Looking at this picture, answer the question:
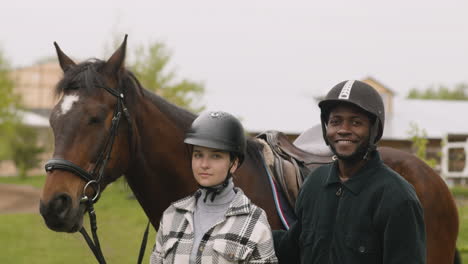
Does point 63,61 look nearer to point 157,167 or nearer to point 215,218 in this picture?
point 157,167

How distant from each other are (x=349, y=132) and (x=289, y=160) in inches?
67.8

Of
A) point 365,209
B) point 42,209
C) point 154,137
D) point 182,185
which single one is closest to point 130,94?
point 154,137

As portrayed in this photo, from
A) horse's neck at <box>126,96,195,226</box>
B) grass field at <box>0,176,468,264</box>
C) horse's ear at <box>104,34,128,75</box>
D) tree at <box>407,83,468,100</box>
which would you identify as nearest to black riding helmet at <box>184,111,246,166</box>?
horse's neck at <box>126,96,195,226</box>

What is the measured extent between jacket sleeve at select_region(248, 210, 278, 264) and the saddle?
1256 millimetres

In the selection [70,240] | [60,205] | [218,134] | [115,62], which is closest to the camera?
[218,134]

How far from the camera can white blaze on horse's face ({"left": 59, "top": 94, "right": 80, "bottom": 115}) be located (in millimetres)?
3111

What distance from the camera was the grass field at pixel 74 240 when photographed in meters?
8.92

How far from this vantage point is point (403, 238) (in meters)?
2.16

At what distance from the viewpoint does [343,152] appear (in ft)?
7.99

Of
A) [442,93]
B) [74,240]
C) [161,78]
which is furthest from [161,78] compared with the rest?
[442,93]

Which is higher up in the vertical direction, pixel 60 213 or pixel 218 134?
pixel 218 134

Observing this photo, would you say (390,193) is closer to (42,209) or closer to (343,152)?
(343,152)

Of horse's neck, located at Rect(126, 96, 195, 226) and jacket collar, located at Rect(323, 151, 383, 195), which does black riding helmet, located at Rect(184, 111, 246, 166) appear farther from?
horse's neck, located at Rect(126, 96, 195, 226)

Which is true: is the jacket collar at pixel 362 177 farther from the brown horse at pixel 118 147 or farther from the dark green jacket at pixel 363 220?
the brown horse at pixel 118 147
